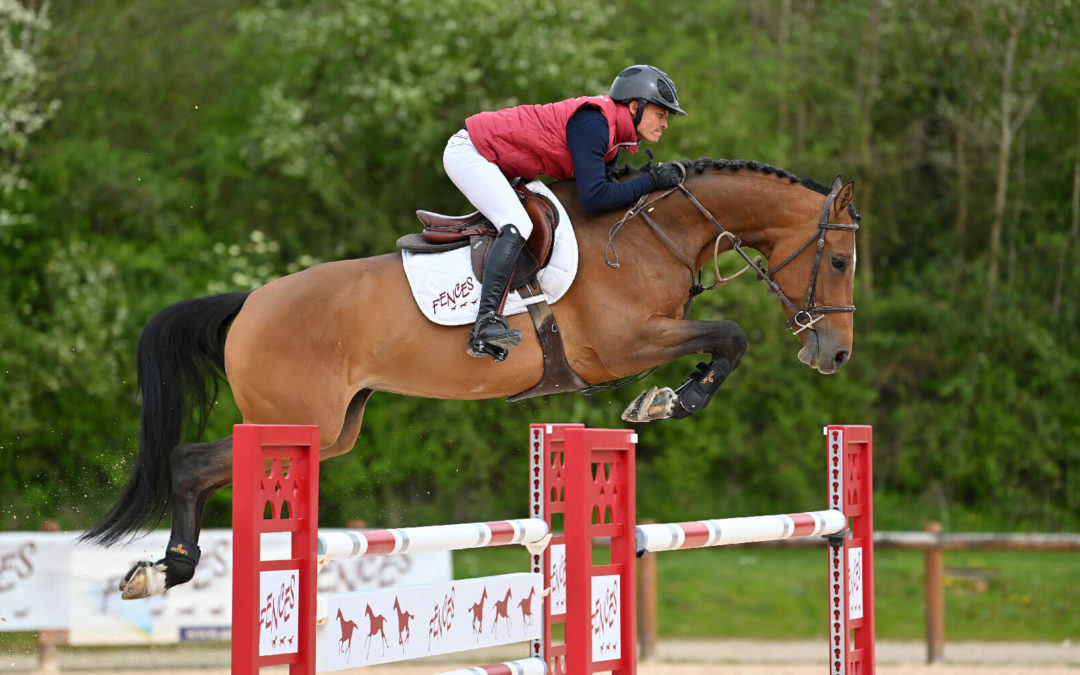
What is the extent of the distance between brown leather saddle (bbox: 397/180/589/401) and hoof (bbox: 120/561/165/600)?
1235 mm

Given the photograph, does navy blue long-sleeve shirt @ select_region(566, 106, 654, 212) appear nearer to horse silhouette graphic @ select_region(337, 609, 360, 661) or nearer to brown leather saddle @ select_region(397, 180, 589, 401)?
brown leather saddle @ select_region(397, 180, 589, 401)

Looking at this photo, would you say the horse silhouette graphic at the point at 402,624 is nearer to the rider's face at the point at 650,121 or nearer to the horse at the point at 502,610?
the horse at the point at 502,610

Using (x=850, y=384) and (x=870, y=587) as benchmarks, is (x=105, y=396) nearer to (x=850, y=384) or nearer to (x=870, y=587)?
(x=850, y=384)

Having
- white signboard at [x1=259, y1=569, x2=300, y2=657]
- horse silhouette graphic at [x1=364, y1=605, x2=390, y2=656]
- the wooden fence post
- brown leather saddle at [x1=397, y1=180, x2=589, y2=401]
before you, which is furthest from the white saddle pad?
the wooden fence post

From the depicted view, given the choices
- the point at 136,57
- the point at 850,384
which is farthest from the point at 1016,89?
the point at 136,57

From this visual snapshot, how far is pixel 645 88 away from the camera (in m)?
3.94

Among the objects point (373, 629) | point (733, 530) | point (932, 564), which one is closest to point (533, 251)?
point (733, 530)

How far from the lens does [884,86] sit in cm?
1470

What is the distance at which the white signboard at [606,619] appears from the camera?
3.18 m

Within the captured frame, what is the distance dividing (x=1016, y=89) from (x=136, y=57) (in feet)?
32.3

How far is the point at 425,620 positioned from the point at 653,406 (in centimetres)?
105

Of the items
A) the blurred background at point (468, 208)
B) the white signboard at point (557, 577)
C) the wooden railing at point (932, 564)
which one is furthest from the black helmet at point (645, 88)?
the blurred background at point (468, 208)

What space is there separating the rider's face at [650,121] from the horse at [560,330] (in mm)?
166

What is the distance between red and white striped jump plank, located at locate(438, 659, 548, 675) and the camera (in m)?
3.20
